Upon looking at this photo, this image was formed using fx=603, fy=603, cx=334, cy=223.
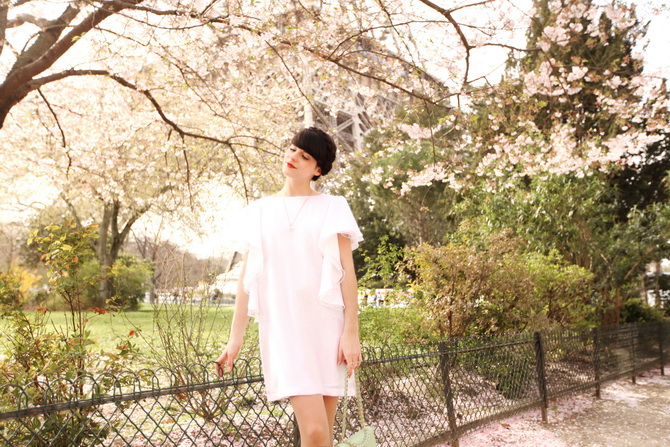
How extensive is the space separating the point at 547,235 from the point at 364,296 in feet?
18.4

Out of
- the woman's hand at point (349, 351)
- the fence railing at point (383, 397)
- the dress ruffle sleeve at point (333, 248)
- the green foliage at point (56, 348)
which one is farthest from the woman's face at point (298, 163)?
the green foliage at point (56, 348)

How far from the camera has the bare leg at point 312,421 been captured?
2.11 m

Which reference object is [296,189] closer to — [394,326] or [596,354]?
[394,326]

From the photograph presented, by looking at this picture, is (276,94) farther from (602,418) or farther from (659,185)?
(659,185)

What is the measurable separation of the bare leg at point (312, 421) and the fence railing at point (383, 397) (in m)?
0.52

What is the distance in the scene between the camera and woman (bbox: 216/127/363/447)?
84.6 inches

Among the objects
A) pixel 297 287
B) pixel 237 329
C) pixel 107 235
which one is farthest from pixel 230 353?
pixel 107 235

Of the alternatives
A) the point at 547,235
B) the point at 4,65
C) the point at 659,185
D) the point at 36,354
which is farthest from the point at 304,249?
the point at 659,185

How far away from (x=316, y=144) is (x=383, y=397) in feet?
8.66

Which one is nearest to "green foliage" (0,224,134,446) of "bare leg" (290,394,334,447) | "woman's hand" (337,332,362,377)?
"bare leg" (290,394,334,447)

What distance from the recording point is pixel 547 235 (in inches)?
397

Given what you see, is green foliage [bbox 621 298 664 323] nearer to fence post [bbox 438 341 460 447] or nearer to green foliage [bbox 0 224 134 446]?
fence post [bbox 438 341 460 447]

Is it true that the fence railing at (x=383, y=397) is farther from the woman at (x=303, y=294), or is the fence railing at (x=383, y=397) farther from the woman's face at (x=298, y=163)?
the woman's face at (x=298, y=163)

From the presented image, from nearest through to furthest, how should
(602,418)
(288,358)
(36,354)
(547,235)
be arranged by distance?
(288,358) < (36,354) < (602,418) < (547,235)
